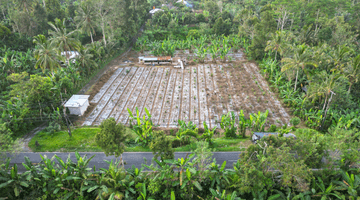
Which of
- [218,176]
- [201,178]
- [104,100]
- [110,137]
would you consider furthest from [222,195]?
[104,100]

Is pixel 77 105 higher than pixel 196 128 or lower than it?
higher

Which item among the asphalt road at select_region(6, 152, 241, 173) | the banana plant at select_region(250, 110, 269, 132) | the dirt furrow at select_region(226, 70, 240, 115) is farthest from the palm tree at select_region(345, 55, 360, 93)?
the asphalt road at select_region(6, 152, 241, 173)

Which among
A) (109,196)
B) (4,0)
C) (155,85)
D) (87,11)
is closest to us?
(109,196)

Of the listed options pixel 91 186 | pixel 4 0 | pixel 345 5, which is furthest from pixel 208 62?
pixel 4 0

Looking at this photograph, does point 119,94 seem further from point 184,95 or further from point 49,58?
point 49,58

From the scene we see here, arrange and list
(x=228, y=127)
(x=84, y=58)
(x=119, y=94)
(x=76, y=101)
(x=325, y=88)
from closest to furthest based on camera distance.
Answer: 1. (x=228, y=127)
2. (x=325, y=88)
3. (x=76, y=101)
4. (x=119, y=94)
5. (x=84, y=58)

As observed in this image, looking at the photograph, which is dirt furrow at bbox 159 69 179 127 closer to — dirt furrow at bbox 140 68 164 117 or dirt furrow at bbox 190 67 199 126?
dirt furrow at bbox 140 68 164 117

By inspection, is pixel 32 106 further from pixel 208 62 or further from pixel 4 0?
pixel 4 0

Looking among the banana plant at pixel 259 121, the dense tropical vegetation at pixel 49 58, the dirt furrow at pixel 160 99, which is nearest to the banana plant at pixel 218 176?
the banana plant at pixel 259 121
